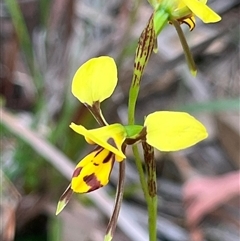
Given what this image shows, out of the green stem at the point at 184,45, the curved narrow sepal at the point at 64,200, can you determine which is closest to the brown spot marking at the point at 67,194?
the curved narrow sepal at the point at 64,200

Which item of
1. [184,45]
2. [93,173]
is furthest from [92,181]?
[184,45]

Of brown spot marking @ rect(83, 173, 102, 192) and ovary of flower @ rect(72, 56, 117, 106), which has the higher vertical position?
ovary of flower @ rect(72, 56, 117, 106)

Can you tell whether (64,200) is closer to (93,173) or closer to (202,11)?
(93,173)

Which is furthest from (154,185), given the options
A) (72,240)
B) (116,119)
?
(116,119)

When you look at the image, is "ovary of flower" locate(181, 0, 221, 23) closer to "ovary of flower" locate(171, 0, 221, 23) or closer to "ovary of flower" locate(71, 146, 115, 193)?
"ovary of flower" locate(171, 0, 221, 23)

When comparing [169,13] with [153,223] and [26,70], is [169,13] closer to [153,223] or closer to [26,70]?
[153,223]

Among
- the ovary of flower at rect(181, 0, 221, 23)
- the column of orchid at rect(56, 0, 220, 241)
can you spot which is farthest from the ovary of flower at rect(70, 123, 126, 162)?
the ovary of flower at rect(181, 0, 221, 23)
